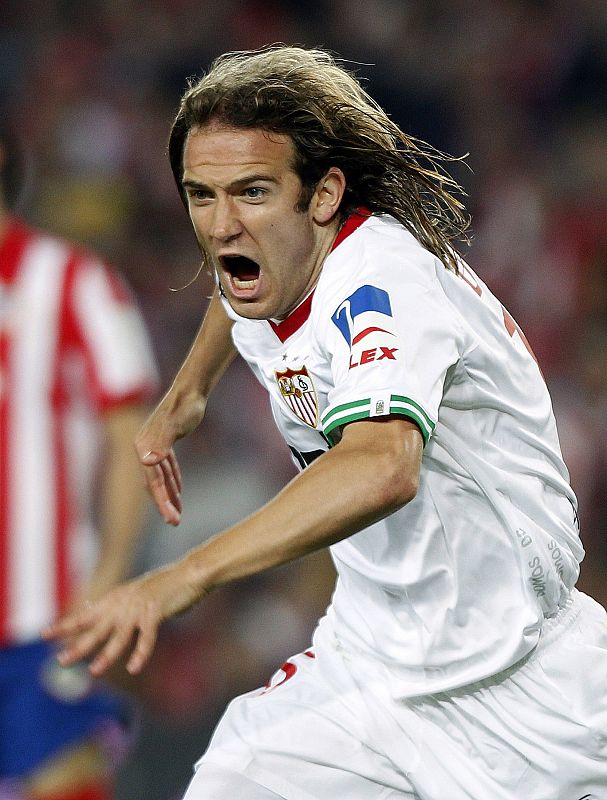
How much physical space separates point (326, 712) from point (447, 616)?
309 mm

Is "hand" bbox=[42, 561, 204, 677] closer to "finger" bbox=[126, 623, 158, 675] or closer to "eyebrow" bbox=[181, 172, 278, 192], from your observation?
"finger" bbox=[126, 623, 158, 675]

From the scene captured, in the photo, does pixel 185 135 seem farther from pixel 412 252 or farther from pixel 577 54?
pixel 577 54

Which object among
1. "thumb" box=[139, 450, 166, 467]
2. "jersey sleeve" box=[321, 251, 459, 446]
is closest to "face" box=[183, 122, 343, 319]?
"jersey sleeve" box=[321, 251, 459, 446]

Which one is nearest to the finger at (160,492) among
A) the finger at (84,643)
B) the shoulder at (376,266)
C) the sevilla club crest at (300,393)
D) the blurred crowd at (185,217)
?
the sevilla club crest at (300,393)

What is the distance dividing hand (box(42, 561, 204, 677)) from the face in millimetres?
706

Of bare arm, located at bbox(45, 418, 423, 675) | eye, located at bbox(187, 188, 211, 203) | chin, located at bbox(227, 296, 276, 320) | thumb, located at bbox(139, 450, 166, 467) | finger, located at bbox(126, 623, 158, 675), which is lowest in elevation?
thumb, located at bbox(139, 450, 166, 467)

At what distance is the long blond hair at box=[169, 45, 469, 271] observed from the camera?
227 centimetres

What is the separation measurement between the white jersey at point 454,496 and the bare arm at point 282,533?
26 cm

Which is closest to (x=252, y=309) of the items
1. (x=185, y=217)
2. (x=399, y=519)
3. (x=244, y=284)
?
(x=244, y=284)

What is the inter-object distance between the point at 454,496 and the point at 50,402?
6.16 feet

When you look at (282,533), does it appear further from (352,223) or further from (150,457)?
(150,457)

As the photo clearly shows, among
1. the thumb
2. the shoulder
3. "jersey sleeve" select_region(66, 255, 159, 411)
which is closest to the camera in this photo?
the shoulder

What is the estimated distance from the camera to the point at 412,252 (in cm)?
214

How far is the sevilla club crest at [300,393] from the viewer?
7.32 ft
